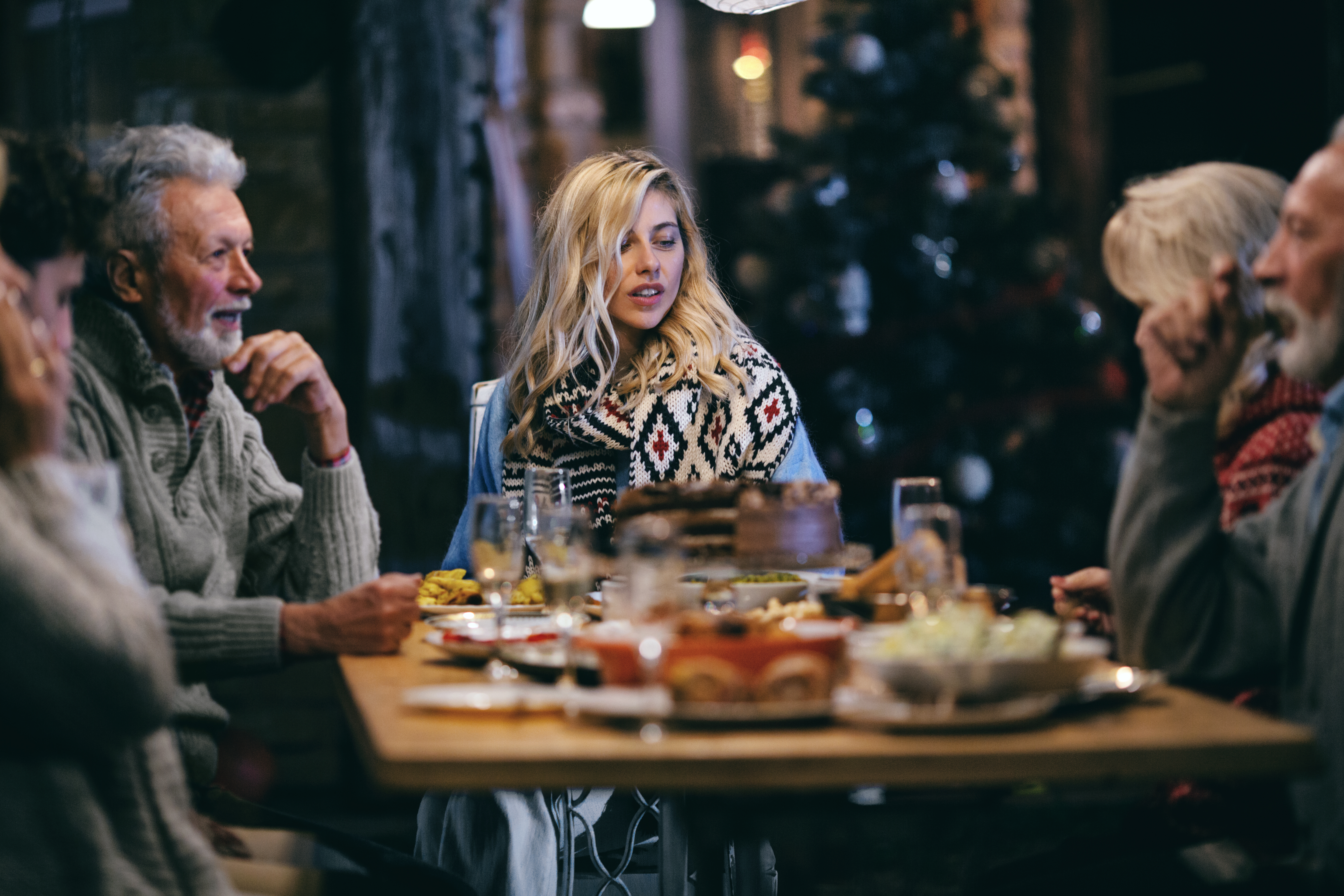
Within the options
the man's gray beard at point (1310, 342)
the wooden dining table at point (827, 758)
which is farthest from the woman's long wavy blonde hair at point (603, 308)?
the wooden dining table at point (827, 758)

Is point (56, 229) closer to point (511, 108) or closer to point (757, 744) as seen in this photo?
point (757, 744)

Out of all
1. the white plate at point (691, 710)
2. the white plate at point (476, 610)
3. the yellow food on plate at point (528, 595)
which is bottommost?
the white plate at point (476, 610)

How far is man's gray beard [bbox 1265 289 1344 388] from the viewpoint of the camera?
166cm

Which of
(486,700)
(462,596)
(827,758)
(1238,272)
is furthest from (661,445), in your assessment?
(827,758)

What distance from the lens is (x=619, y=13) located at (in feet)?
19.0

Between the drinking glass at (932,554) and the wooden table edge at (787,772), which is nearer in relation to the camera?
the wooden table edge at (787,772)

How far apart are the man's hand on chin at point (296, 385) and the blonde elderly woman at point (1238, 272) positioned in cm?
124

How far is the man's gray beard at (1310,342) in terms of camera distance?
5.44 ft

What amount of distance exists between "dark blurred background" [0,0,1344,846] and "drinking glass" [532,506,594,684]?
158cm

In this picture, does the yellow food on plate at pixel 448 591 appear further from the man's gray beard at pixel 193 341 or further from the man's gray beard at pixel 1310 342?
the man's gray beard at pixel 1310 342

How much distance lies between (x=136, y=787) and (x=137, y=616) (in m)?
0.21

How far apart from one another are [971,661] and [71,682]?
860 millimetres

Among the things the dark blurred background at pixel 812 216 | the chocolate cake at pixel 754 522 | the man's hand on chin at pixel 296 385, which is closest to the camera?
the chocolate cake at pixel 754 522

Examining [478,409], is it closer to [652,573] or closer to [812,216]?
[652,573]
